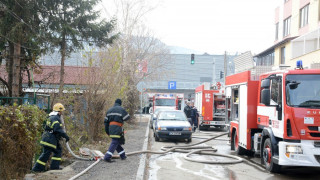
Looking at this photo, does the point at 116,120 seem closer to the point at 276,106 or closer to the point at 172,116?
the point at 276,106

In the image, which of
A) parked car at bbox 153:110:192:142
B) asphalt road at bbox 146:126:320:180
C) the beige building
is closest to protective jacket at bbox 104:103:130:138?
asphalt road at bbox 146:126:320:180

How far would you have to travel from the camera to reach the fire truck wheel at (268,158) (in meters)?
8.72

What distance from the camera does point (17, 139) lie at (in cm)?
673

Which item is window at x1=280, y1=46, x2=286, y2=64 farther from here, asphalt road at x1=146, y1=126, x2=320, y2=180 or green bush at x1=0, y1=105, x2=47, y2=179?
green bush at x1=0, y1=105, x2=47, y2=179

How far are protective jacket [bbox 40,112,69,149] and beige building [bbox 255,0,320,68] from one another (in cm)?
1781

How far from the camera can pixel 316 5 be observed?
83.8ft

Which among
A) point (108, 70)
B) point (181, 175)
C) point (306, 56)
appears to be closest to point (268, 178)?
point (181, 175)

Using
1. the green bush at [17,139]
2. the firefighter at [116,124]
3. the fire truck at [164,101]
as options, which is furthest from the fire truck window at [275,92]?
the fire truck at [164,101]

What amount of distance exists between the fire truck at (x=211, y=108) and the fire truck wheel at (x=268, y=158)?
13369mm

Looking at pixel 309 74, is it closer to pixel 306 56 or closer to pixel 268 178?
pixel 268 178

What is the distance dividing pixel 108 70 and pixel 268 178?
24.6 feet

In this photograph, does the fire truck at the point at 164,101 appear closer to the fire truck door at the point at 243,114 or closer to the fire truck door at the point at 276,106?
the fire truck door at the point at 243,114

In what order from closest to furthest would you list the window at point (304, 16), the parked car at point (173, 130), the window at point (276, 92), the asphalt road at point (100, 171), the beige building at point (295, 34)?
the asphalt road at point (100, 171) → the window at point (276, 92) → the parked car at point (173, 130) → the beige building at point (295, 34) → the window at point (304, 16)

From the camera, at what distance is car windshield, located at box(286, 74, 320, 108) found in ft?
25.8
